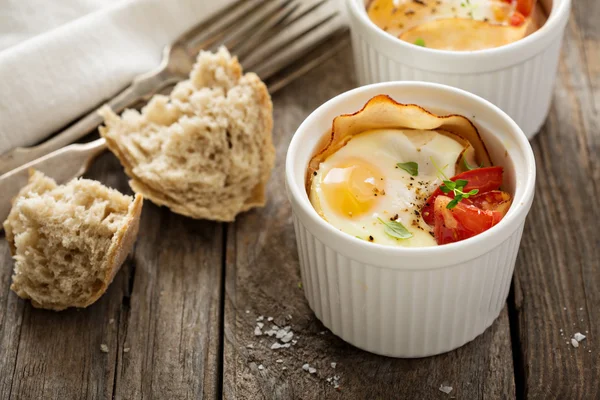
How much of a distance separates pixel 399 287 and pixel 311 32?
1.23 metres

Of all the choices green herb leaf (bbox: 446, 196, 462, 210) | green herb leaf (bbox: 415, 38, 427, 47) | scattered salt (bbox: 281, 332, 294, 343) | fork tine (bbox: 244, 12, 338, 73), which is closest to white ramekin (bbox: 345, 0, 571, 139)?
green herb leaf (bbox: 415, 38, 427, 47)

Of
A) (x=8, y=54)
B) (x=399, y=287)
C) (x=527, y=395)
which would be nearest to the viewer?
(x=399, y=287)

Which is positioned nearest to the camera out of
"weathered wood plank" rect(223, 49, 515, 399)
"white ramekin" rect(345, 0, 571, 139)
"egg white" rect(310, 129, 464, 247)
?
"egg white" rect(310, 129, 464, 247)

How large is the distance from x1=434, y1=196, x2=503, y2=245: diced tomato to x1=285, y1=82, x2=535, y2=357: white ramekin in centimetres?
7

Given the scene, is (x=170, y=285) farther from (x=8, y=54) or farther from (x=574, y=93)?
(x=574, y=93)

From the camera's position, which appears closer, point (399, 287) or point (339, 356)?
point (399, 287)

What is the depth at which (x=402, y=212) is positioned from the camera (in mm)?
1836

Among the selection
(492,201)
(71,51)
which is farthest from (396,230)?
(71,51)

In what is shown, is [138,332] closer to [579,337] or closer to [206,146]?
[206,146]

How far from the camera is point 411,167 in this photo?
193cm

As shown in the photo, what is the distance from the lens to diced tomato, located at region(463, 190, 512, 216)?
6.02ft

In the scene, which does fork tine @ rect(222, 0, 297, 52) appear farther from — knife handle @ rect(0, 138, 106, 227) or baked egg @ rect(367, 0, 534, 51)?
knife handle @ rect(0, 138, 106, 227)

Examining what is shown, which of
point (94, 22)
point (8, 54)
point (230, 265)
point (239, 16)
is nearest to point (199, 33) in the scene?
point (239, 16)

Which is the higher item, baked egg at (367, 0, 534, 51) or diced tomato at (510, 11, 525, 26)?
baked egg at (367, 0, 534, 51)
